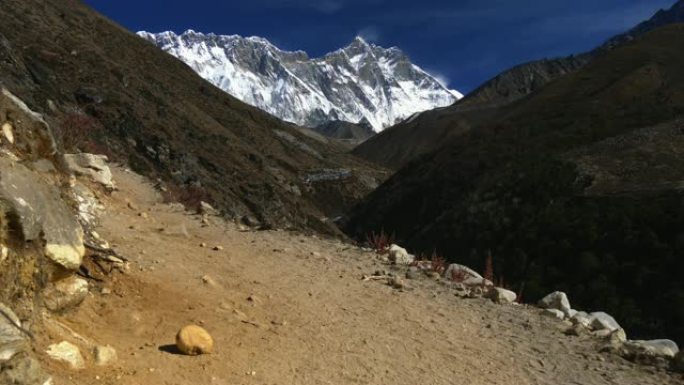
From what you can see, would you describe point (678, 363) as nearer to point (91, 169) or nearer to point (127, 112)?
point (91, 169)

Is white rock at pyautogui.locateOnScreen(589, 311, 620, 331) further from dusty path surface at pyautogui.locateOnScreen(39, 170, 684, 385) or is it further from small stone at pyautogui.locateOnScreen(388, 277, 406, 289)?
small stone at pyautogui.locateOnScreen(388, 277, 406, 289)

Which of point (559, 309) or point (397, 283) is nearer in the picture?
point (397, 283)

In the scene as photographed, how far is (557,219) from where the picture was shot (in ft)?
80.6

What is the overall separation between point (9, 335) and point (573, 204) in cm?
2450

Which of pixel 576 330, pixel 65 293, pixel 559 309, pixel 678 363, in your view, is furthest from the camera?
pixel 559 309

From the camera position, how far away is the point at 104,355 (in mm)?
5000

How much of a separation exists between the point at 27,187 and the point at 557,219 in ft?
74.2

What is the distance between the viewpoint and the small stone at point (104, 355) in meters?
4.93

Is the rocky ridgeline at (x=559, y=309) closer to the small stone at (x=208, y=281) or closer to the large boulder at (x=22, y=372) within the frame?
the small stone at (x=208, y=281)

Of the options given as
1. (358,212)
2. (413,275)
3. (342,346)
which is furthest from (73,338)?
(358,212)

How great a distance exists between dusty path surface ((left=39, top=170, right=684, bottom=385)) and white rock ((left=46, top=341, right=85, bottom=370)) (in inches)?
3.2

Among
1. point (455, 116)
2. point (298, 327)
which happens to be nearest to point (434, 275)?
point (298, 327)

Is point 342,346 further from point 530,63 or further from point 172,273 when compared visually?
point 530,63

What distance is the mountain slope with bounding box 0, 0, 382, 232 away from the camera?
2220cm
